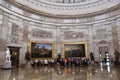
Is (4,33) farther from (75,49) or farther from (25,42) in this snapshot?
(75,49)

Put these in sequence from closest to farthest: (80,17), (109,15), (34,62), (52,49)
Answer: (34,62), (109,15), (52,49), (80,17)

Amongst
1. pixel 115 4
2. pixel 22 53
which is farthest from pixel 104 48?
pixel 22 53

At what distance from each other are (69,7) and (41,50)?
9790mm

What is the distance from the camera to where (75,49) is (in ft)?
74.9

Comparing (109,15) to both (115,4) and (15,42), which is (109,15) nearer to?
(115,4)

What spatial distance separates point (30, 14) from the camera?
69.3 feet

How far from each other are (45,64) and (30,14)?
8297 mm

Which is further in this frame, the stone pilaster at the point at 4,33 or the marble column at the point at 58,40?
the marble column at the point at 58,40

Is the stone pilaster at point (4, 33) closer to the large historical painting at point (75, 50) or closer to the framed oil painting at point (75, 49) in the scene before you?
the framed oil painting at point (75, 49)

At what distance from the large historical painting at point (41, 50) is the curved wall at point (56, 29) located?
2.52ft

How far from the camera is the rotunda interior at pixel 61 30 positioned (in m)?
18.2

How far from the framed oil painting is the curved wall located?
2.22 feet

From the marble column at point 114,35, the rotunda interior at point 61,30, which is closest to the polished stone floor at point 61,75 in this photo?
the rotunda interior at point 61,30

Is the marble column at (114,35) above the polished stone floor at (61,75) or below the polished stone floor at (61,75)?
above
